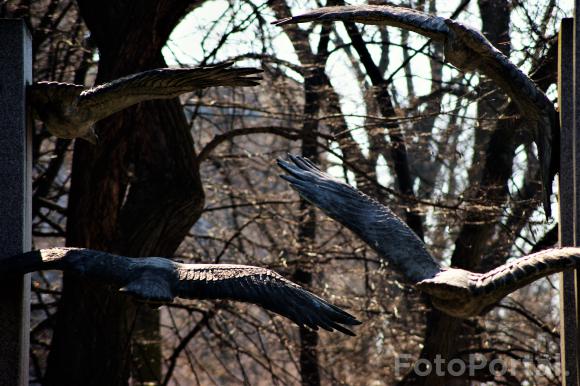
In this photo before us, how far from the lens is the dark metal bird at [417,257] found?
538 centimetres

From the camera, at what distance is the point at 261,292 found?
5.95 meters

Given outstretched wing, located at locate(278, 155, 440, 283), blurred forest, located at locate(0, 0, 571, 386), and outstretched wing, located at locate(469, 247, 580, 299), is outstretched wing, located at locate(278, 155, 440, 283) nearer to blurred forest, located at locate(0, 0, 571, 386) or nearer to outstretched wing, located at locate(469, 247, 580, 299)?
outstretched wing, located at locate(469, 247, 580, 299)

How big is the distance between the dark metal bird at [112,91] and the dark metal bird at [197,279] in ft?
2.69

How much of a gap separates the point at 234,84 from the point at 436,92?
16.5 ft

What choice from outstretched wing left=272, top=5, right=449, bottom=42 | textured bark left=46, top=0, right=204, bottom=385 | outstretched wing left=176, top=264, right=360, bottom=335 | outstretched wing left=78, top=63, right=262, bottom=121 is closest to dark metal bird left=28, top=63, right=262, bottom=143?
outstretched wing left=78, top=63, right=262, bottom=121

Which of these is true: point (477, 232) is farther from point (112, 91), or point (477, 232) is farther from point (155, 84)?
point (112, 91)

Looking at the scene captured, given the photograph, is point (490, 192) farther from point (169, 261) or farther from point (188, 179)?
point (169, 261)

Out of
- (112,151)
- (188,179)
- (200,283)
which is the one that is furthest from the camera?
(188,179)

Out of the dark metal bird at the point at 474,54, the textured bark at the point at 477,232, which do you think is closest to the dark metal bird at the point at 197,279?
the dark metal bird at the point at 474,54

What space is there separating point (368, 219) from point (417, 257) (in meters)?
0.39

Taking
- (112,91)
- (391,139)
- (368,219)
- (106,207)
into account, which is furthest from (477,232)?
(112,91)

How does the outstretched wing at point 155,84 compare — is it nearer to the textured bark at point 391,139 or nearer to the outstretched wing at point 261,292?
the outstretched wing at point 261,292

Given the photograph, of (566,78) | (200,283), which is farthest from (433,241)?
(200,283)

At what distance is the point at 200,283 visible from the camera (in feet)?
19.3
